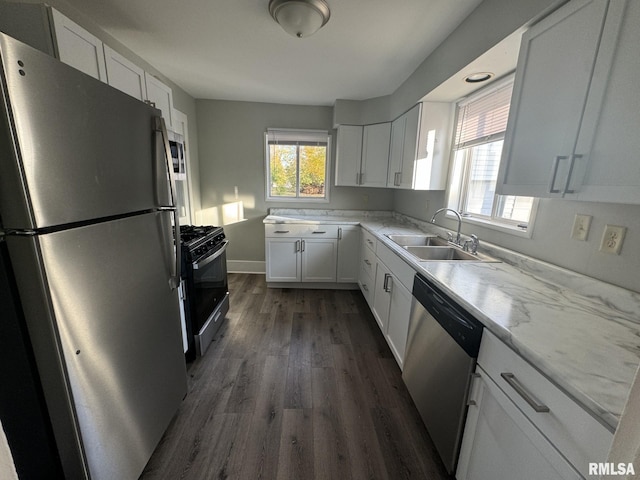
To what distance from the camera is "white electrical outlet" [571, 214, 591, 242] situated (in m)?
1.21

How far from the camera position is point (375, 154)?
321 cm

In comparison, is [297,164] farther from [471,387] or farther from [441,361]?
[471,387]

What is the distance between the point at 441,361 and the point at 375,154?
256 cm

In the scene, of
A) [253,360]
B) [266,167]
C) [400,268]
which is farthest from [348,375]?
[266,167]

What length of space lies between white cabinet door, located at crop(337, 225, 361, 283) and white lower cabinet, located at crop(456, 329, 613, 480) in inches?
90.0

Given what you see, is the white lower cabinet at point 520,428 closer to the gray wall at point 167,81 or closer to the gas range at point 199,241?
the gas range at point 199,241

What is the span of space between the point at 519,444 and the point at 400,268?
1.14m

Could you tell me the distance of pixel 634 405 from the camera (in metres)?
0.40

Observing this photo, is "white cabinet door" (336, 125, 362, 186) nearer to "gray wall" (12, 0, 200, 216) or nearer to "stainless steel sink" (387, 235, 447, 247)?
"stainless steel sink" (387, 235, 447, 247)

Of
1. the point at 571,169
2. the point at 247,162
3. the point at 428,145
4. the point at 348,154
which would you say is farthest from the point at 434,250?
the point at 247,162

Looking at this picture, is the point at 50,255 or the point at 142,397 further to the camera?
the point at 142,397

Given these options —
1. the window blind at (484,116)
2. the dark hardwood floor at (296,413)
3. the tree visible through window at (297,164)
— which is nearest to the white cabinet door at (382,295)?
the dark hardwood floor at (296,413)

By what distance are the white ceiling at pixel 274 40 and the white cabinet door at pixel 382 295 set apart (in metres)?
1.72

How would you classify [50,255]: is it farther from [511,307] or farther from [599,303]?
[599,303]
